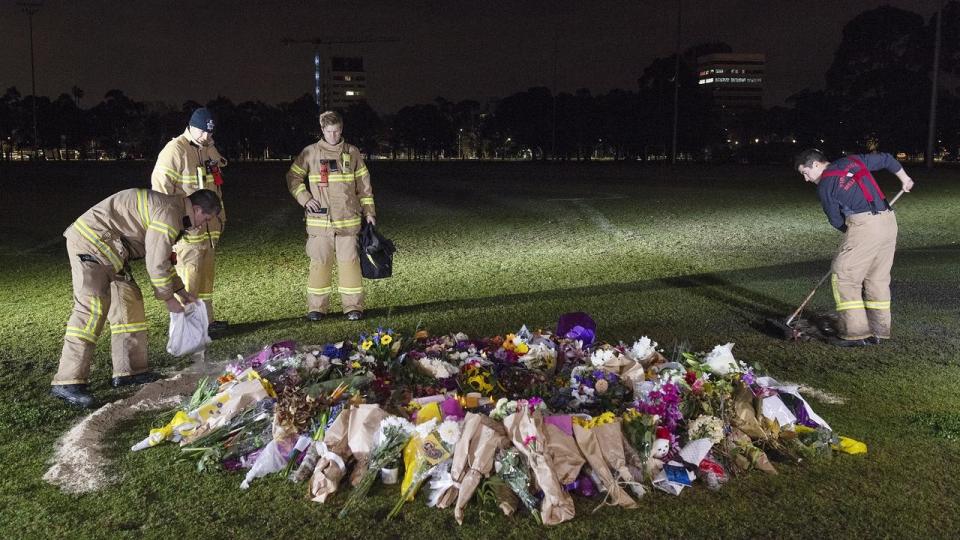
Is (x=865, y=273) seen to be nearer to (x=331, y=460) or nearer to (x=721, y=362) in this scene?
(x=721, y=362)

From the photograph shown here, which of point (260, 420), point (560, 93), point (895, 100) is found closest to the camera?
point (260, 420)

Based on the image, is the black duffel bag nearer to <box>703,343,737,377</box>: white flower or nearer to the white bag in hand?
the white bag in hand

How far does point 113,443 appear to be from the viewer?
17.0 feet

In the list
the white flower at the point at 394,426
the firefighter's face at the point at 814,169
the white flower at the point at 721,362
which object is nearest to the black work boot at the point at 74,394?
the white flower at the point at 394,426

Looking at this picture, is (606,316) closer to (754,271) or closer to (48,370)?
(754,271)

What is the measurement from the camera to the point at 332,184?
838cm

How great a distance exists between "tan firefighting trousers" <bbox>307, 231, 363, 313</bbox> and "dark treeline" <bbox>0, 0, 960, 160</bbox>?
2.25 metres

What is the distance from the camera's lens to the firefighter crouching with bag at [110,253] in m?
5.87

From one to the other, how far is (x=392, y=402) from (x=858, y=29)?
66436 mm

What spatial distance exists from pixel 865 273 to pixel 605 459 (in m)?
4.46

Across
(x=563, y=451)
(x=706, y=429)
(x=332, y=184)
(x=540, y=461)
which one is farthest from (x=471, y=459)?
(x=332, y=184)

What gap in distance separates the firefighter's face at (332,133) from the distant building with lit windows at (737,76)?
609ft

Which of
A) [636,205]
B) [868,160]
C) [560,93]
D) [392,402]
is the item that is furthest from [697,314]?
[560,93]

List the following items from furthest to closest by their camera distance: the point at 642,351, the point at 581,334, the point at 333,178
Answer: the point at 333,178 → the point at 581,334 → the point at 642,351
